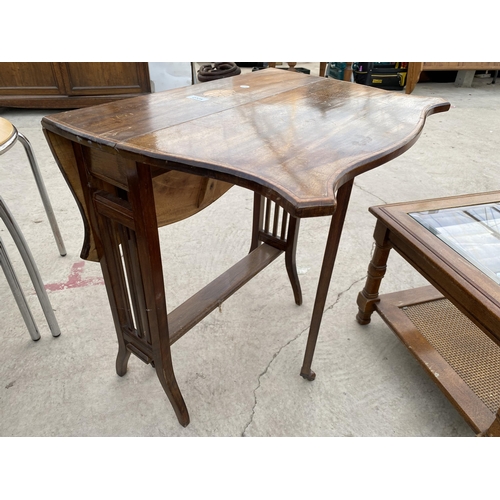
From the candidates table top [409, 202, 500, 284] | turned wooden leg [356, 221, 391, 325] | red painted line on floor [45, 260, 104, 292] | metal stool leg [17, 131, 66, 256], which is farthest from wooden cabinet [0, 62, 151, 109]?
table top [409, 202, 500, 284]

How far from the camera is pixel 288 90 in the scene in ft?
4.35

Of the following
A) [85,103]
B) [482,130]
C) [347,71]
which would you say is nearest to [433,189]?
[482,130]

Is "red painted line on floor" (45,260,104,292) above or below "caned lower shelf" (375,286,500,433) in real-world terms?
below

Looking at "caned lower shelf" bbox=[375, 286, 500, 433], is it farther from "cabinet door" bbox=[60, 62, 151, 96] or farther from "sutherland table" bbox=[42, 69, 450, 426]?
"cabinet door" bbox=[60, 62, 151, 96]

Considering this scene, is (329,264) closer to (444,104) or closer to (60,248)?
(444,104)

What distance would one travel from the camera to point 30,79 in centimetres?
366

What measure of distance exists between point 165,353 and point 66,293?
891mm

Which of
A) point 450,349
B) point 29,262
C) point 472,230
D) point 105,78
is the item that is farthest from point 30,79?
point 450,349

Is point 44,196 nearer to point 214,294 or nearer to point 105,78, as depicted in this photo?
point 214,294

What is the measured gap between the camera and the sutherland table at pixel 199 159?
77cm

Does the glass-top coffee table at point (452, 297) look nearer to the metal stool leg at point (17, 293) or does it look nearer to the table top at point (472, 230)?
the table top at point (472, 230)

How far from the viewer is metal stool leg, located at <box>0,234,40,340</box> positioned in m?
1.36

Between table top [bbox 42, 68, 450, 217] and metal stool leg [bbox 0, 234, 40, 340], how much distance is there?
663 millimetres

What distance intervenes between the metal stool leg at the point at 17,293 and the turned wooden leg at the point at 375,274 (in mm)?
1348
